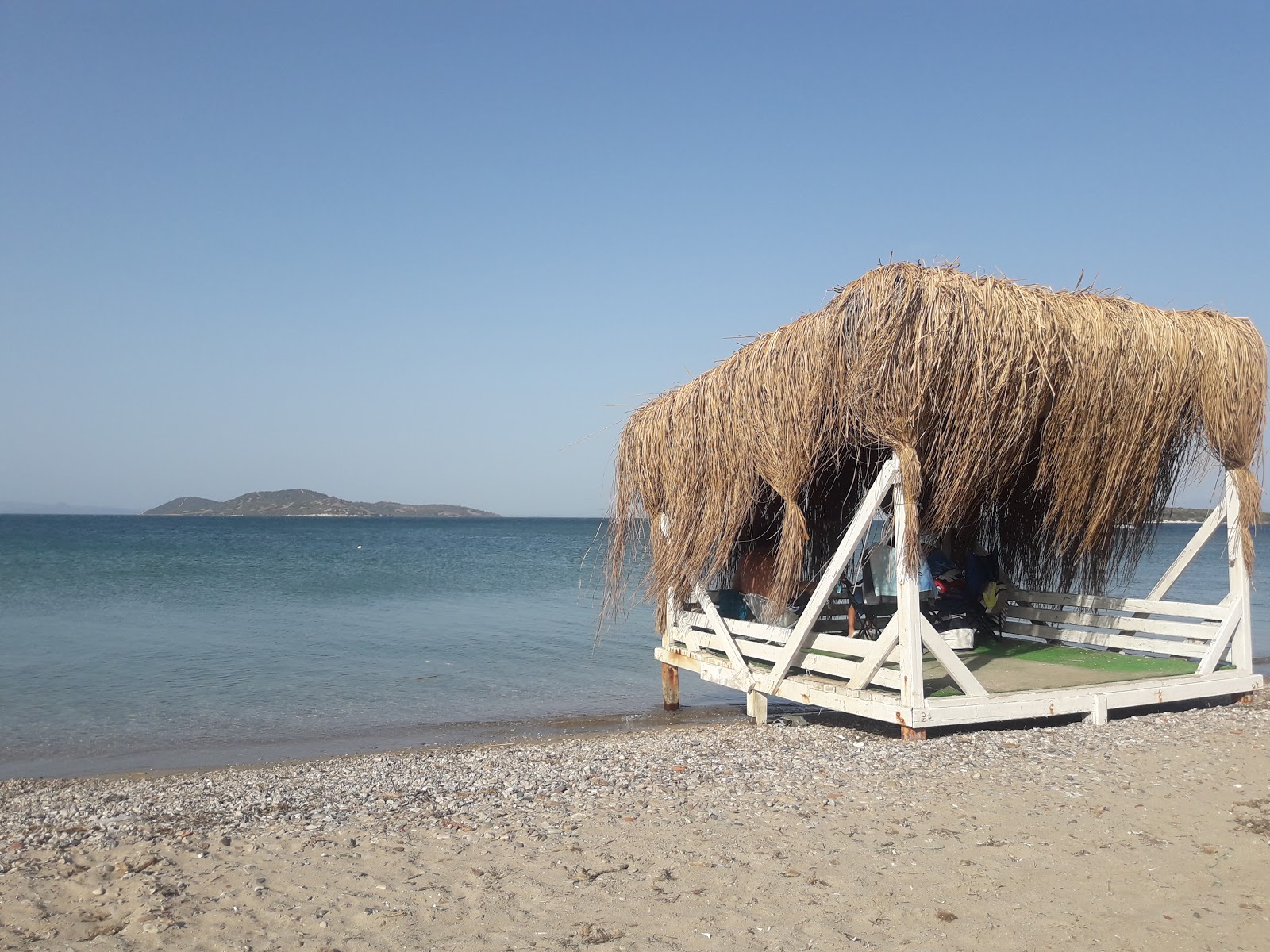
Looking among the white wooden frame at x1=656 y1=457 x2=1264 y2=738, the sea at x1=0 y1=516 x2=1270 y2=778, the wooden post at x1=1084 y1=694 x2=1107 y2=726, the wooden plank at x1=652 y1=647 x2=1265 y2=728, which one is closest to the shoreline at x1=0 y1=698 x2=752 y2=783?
the sea at x1=0 y1=516 x2=1270 y2=778

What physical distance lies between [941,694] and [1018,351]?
2.70m

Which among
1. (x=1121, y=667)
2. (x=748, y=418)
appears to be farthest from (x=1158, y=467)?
(x=748, y=418)

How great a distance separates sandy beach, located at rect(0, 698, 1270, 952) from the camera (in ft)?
11.7

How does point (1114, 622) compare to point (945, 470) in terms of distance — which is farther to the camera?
point (1114, 622)

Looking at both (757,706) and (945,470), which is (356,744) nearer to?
(757,706)

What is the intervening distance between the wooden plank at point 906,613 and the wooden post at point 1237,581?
3099 mm

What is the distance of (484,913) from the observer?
3.78m

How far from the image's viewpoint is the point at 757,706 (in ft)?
27.3

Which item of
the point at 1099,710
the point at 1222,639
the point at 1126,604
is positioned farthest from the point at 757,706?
the point at 1222,639

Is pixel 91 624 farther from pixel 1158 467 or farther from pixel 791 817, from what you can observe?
pixel 1158 467

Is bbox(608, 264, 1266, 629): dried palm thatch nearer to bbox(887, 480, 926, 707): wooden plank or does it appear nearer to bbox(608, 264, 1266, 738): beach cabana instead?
bbox(608, 264, 1266, 738): beach cabana

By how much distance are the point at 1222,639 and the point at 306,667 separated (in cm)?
1143

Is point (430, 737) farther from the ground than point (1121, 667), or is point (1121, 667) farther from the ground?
point (1121, 667)

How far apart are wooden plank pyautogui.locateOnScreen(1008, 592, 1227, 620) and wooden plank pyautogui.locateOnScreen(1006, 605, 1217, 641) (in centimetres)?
8
